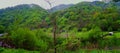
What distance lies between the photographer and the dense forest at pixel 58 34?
6.75m

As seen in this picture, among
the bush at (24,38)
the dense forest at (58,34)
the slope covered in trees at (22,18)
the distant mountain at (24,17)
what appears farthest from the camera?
the distant mountain at (24,17)

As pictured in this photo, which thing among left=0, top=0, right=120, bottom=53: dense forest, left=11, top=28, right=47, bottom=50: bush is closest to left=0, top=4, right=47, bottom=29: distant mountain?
left=0, top=0, right=120, bottom=53: dense forest

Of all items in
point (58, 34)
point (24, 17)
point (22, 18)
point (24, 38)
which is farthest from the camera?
point (24, 17)

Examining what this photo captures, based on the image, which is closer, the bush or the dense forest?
the dense forest

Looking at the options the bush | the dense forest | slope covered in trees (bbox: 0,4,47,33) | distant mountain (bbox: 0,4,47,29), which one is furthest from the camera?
distant mountain (bbox: 0,4,47,29)

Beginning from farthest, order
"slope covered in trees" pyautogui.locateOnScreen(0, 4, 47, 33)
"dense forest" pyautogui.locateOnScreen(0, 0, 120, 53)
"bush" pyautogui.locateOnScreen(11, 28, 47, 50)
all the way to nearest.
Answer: "bush" pyautogui.locateOnScreen(11, 28, 47, 50) → "slope covered in trees" pyautogui.locateOnScreen(0, 4, 47, 33) → "dense forest" pyautogui.locateOnScreen(0, 0, 120, 53)

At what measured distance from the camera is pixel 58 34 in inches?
243

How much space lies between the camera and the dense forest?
6.75 meters

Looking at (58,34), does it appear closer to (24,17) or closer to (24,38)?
(24,38)

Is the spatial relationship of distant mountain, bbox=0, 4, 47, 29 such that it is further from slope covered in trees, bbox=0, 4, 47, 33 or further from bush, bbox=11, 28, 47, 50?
bush, bbox=11, 28, 47, 50

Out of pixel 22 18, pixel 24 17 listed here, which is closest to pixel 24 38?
pixel 22 18

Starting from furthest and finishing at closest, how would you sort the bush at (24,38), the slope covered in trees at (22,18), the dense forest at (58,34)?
1. the bush at (24,38)
2. the slope covered in trees at (22,18)
3. the dense forest at (58,34)

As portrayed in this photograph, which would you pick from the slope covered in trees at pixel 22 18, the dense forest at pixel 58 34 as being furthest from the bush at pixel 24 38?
the slope covered in trees at pixel 22 18

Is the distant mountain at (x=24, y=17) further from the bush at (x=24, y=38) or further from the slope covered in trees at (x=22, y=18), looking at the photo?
the bush at (x=24, y=38)
